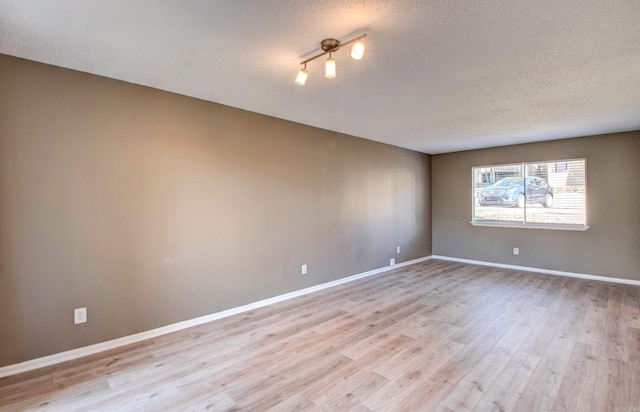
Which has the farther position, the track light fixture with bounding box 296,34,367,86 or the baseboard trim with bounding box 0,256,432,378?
the baseboard trim with bounding box 0,256,432,378

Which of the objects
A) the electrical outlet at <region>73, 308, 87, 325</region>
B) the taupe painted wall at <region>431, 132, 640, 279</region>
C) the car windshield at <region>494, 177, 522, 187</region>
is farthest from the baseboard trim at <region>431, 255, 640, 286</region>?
the electrical outlet at <region>73, 308, 87, 325</region>

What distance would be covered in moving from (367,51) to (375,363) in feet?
7.99

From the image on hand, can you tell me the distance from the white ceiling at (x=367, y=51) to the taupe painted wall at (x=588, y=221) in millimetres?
1411

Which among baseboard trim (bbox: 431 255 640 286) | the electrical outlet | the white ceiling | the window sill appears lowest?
baseboard trim (bbox: 431 255 640 286)

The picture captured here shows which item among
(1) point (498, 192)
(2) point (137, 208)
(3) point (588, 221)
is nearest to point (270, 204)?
(2) point (137, 208)

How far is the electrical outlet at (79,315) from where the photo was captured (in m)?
2.50

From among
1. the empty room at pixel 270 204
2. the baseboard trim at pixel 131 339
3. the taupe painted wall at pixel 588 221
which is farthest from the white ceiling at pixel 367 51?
the baseboard trim at pixel 131 339

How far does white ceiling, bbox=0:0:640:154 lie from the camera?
1735mm

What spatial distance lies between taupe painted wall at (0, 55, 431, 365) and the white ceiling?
298mm

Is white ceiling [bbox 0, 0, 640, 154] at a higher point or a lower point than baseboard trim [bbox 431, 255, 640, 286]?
higher

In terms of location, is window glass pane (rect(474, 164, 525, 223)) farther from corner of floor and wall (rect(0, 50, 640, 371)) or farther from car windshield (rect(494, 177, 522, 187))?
corner of floor and wall (rect(0, 50, 640, 371))

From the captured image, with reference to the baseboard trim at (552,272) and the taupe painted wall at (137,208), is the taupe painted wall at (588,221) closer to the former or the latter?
the baseboard trim at (552,272)

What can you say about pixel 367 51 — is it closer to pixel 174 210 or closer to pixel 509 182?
pixel 174 210

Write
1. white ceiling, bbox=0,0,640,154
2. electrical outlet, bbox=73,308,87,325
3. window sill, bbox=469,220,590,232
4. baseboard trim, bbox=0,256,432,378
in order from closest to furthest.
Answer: white ceiling, bbox=0,0,640,154, baseboard trim, bbox=0,256,432,378, electrical outlet, bbox=73,308,87,325, window sill, bbox=469,220,590,232
